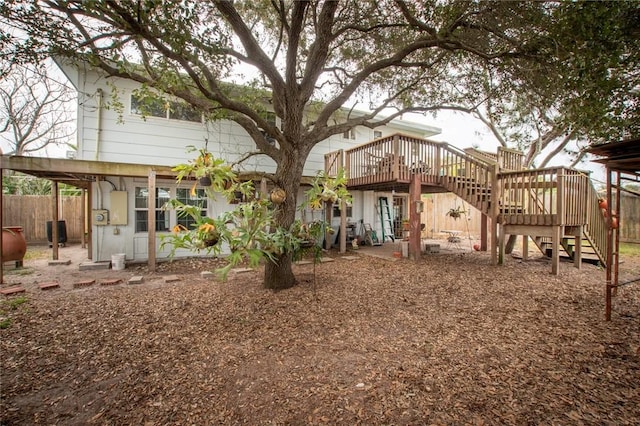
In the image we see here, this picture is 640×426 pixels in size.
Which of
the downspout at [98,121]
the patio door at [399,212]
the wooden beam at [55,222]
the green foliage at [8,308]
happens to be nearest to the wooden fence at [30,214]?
the wooden beam at [55,222]

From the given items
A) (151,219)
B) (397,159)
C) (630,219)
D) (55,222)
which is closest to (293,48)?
(397,159)

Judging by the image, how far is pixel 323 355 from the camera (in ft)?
9.54

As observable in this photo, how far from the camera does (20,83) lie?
13359 mm

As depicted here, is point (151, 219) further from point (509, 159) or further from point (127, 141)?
point (509, 159)

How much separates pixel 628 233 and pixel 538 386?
14.4 m

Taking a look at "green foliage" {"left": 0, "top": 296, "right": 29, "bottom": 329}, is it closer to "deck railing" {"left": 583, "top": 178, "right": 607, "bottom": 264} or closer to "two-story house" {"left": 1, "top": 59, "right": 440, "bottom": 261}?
"two-story house" {"left": 1, "top": 59, "right": 440, "bottom": 261}

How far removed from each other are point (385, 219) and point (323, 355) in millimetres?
10125

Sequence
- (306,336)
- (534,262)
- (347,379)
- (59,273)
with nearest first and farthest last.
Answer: (347,379)
(306,336)
(59,273)
(534,262)

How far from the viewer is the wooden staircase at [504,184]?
21.2 feet

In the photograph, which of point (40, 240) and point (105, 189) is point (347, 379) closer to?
point (105, 189)

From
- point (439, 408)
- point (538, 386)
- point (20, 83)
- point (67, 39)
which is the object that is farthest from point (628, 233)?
point (20, 83)

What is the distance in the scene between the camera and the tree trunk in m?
4.91

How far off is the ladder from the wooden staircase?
3.18 metres

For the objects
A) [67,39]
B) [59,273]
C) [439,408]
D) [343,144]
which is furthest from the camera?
[343,144]
